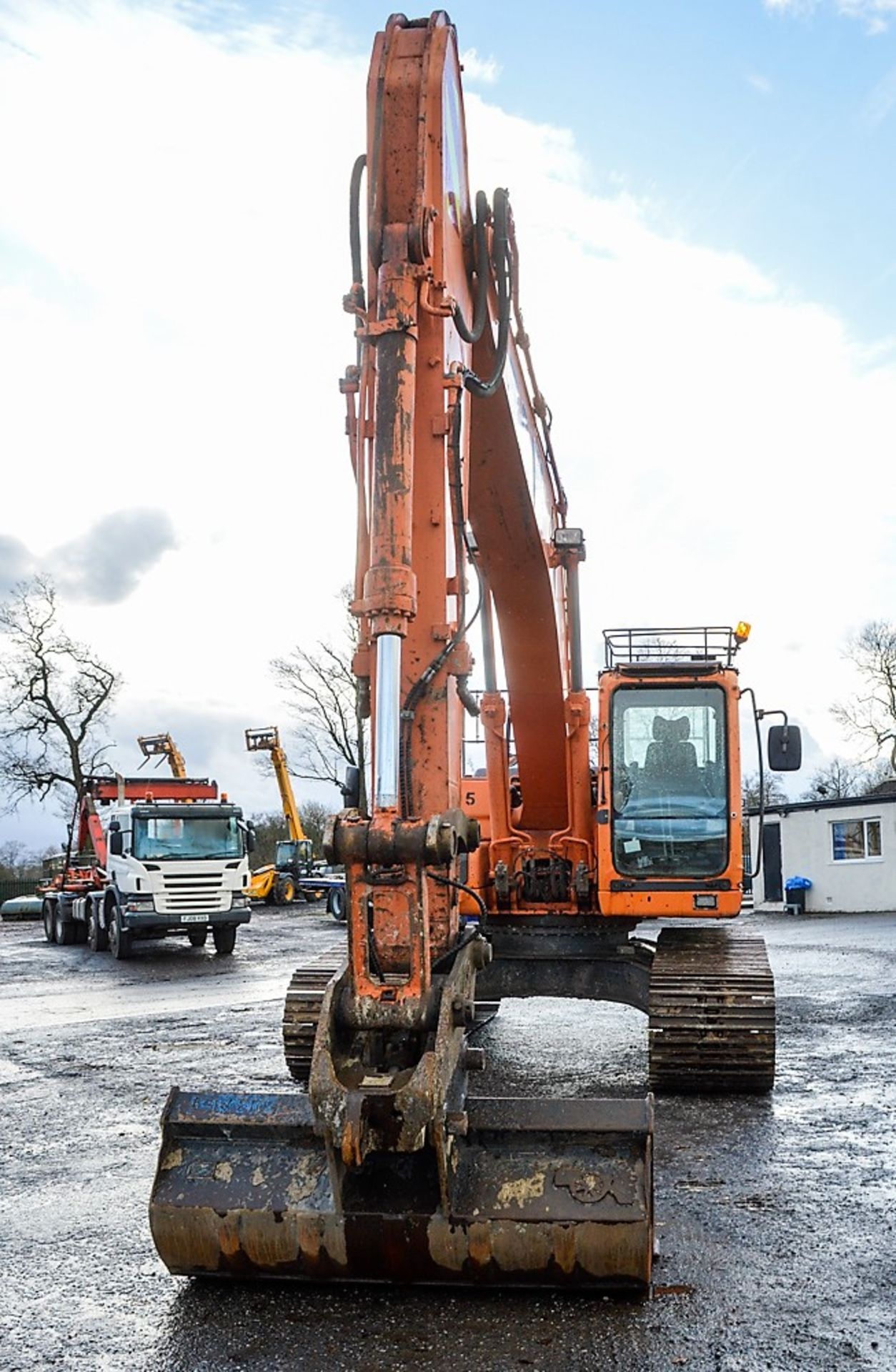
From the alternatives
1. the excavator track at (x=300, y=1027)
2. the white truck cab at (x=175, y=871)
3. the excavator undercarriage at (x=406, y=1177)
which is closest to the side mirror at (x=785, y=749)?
the excavator track at (x=300, y=1027)

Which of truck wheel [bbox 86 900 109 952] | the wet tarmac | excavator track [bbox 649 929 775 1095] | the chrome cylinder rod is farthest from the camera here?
truck wheel [bbox 86 900 109 952]

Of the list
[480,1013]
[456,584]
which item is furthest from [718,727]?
[456,584]

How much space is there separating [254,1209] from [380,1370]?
2.22ft

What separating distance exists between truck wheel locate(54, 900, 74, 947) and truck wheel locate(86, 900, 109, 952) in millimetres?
1650

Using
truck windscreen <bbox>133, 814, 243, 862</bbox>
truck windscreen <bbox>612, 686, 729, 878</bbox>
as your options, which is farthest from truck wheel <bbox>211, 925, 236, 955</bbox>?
truck windscreen <bbox>612, 686, 729, 878</bbox>

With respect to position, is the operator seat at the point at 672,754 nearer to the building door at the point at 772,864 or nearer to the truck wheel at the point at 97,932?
the truck wheel at the point at 97,932

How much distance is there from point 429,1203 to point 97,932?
19.2 m

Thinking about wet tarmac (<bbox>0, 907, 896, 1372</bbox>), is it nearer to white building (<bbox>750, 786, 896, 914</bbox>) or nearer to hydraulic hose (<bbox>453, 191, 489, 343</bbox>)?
hydraulic hose (<bbox>453, 191, 489, 343</bbox>)

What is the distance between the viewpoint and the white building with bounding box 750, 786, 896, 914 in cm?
2870

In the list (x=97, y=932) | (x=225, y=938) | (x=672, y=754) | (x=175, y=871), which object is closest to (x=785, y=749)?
(x=672, y=754)

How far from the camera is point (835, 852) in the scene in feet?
99.0

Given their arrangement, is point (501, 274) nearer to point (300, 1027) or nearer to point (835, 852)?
point (300, 1027)

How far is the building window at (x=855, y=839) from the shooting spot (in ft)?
96.0

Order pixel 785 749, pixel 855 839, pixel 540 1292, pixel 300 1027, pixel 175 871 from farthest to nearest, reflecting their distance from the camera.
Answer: pixel 855 839, pixel 175 871, pixel 785 749, pixel 300 1027, pixel 540 1292
